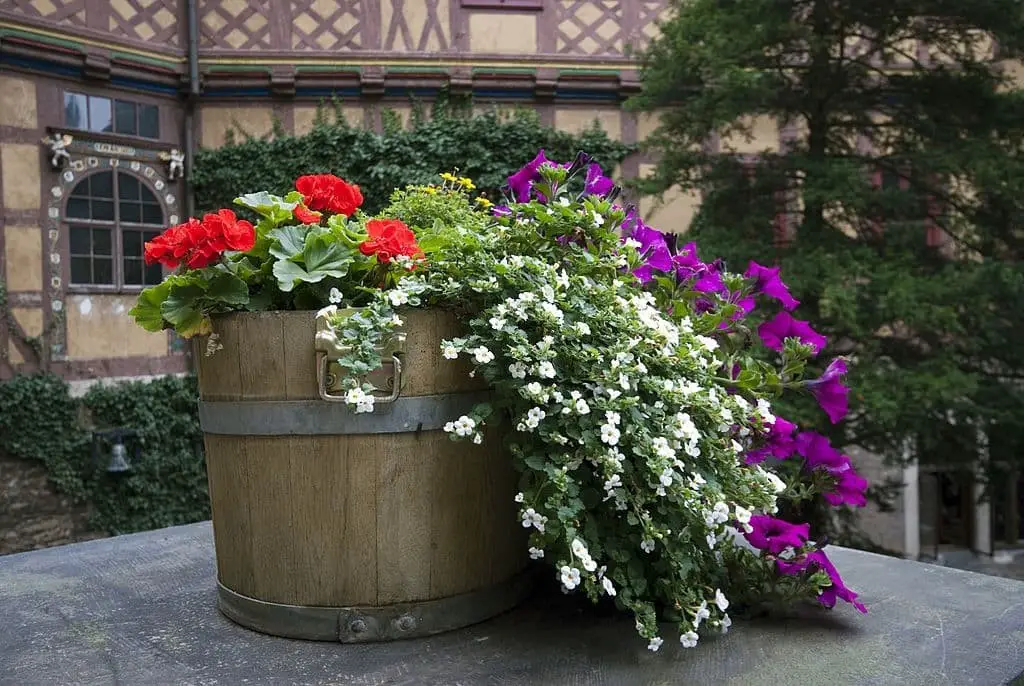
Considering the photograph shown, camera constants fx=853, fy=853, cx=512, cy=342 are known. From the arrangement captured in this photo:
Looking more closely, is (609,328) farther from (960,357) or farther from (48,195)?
(48,195)

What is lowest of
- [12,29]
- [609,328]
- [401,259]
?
[609,328]

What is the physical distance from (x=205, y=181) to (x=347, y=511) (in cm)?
780

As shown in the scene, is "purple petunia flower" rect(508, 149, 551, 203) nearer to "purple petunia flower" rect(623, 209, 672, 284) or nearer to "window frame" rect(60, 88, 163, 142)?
"purple petunia flower" rect(623, 209, 672, 284)

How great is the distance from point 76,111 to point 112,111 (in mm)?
329

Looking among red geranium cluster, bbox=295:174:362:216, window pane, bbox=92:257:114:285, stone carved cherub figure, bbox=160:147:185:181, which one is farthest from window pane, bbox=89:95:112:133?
red geranium cluster, bbox=295:174:362:216

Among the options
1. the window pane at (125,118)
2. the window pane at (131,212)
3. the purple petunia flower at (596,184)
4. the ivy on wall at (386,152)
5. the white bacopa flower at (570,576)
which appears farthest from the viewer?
the ivy on wall at (386,152)

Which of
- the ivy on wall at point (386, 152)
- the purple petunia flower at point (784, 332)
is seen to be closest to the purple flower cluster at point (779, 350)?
the purple petunia flower at point (784, 332)

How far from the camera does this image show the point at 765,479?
1.45 meters

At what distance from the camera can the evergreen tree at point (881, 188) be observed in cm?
539

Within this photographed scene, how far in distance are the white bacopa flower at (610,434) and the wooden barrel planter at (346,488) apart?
251 millimetres

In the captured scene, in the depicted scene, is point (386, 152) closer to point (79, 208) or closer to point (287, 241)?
point (79, 208)

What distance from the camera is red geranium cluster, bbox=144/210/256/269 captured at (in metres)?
1.37

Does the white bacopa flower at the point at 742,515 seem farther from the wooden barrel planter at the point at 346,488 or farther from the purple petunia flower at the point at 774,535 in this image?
the wooden barrel planter at the point at 346,488

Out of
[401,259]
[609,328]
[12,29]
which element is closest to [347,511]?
[401,259]
